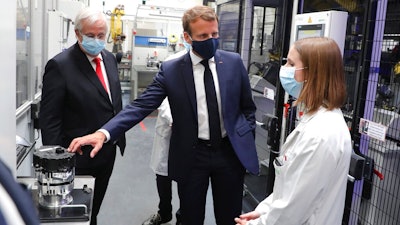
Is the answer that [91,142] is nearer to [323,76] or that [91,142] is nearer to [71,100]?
[71,100]

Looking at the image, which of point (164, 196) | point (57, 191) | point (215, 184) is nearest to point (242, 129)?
point (215, 184)

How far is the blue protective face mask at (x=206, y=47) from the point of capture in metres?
1.88

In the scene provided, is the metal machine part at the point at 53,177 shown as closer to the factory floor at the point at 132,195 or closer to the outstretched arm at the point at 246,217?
the outstretched arm at the point at 246,217

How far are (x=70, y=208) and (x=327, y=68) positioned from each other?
103cm

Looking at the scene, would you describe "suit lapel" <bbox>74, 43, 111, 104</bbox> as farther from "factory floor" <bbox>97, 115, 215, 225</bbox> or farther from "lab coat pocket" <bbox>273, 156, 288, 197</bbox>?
"factory floor" <bbox>97, 115, 215, 225</bbox>

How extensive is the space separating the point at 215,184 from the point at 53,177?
3.02 feet

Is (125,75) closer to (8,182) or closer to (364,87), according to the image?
(364,87)

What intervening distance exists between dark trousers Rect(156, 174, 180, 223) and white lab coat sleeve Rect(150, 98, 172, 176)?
4.8 inches

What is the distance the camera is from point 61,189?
1338 mm

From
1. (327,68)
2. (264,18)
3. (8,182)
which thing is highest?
(264,18)

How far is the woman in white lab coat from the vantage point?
4.13 feet

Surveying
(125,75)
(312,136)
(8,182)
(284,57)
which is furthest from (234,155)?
(125,75)

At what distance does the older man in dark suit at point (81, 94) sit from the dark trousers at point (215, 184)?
18.3 inches

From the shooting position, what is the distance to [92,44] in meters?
2.02
